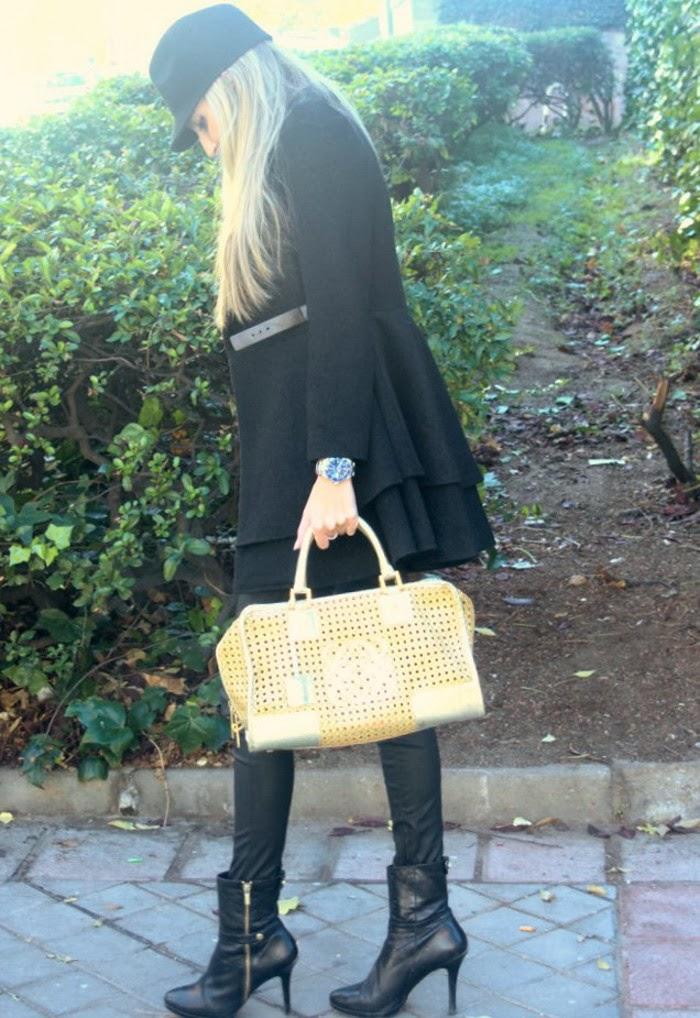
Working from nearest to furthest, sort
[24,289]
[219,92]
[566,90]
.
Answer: [219,92] < [24,289] < [566,90]

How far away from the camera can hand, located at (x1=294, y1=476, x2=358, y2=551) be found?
270 cm

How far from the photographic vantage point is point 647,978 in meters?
3.04

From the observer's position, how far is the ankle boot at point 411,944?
2.92 metres

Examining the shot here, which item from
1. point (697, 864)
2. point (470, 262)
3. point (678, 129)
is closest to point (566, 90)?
point (678, 129)

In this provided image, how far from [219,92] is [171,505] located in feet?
4.88

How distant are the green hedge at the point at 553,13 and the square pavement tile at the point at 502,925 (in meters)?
22.1

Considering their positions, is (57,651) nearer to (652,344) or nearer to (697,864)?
(697,864)

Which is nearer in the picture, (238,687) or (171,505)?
(238,687)

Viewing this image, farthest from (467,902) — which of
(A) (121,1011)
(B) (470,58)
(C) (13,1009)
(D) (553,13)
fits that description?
(D) (553,13)

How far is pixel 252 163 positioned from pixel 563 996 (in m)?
1.87

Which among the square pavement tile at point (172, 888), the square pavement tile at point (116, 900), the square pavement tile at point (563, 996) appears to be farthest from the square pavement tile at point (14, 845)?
the square pavement tile at point (563, 996)

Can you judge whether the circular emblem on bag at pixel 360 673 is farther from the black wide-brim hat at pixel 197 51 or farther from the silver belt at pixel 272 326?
the black wide-brim hat at pixel 197 51

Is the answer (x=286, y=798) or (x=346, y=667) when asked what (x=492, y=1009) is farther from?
(x=346, y=667)

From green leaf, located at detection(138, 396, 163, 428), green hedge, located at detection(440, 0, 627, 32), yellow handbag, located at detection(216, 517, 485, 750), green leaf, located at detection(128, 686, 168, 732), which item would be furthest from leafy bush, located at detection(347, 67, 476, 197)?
green hedge, located at detection(440, 0, 627, 32)
